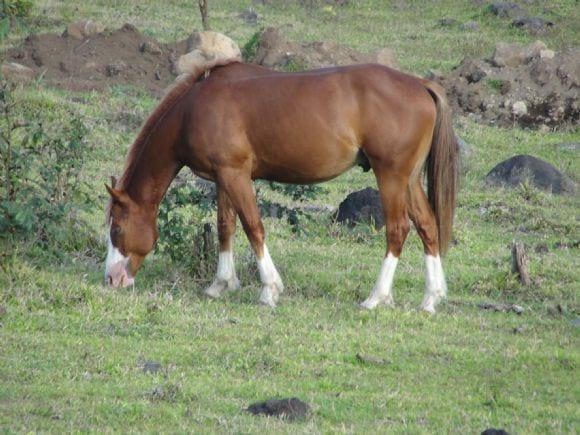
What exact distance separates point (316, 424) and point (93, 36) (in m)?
19.1

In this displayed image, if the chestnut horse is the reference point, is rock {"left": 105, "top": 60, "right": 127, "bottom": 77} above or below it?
below

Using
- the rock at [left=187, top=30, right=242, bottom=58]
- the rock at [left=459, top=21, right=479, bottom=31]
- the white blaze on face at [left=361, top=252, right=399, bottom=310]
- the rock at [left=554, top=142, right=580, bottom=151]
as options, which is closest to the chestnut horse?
the white blaze on face at [left=361, top=252, right=399, bottom=310]

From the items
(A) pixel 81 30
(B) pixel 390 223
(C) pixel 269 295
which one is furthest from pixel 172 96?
(A) pixel 81 30

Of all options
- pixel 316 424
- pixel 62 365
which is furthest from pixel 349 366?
pixel 62 365

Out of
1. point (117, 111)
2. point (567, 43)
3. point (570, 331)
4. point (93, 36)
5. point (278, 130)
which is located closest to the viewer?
point (570, 331)

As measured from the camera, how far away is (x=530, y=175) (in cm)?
1576

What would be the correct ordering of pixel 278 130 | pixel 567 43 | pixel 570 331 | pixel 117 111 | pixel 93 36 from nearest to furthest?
pixel 570 331 < pixel 278 130 < pixel 117 111 < pixel 93 36 < pixel 567 43

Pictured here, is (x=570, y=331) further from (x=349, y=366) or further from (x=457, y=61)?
(x=457, y=61)

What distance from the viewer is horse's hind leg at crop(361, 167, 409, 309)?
9789 mm

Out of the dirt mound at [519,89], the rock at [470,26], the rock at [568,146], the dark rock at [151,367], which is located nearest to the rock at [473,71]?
the dirt mound at [519,89]

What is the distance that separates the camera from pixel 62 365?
25.4 feet

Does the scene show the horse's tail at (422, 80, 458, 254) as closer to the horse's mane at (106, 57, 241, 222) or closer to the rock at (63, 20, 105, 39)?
the horse's mane at (106, 57, 241, 222)

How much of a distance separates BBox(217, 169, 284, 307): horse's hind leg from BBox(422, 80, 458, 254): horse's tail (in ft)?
4.95

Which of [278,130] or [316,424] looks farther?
[278,130]
